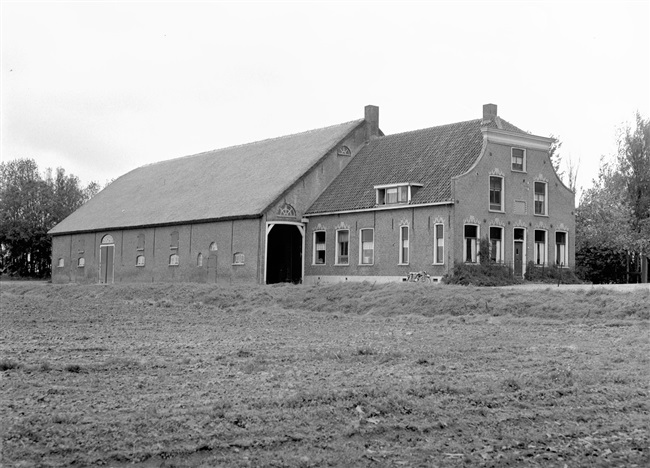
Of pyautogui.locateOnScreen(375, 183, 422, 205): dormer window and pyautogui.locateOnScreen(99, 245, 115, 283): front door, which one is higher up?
pyautogui.locateOnScreen(375, 183, 422, 205): dormer window

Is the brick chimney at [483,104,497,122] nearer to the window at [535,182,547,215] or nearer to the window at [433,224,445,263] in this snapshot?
the window at [535,182,547,215]

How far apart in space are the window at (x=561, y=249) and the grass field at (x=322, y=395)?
19.9m

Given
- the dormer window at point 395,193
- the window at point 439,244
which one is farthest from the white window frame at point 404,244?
the window at point 439,244

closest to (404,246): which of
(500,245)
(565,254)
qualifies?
Result: (500,245)

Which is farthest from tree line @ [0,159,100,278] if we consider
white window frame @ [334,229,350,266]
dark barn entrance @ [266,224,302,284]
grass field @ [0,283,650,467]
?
grass field @ [0,283,650,467]

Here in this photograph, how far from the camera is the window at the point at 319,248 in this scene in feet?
139

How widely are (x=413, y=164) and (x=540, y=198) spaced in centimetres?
636

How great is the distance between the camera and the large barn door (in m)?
51.5

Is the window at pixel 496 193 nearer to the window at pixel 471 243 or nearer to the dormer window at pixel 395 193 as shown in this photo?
the window at pixel 471 243

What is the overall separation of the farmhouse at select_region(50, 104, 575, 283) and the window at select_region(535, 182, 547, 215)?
5 centimetres

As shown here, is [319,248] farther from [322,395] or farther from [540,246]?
[322,395]

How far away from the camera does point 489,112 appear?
39531mm

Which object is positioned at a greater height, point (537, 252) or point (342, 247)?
point (342, 247)

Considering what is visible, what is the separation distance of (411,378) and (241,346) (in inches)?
182
